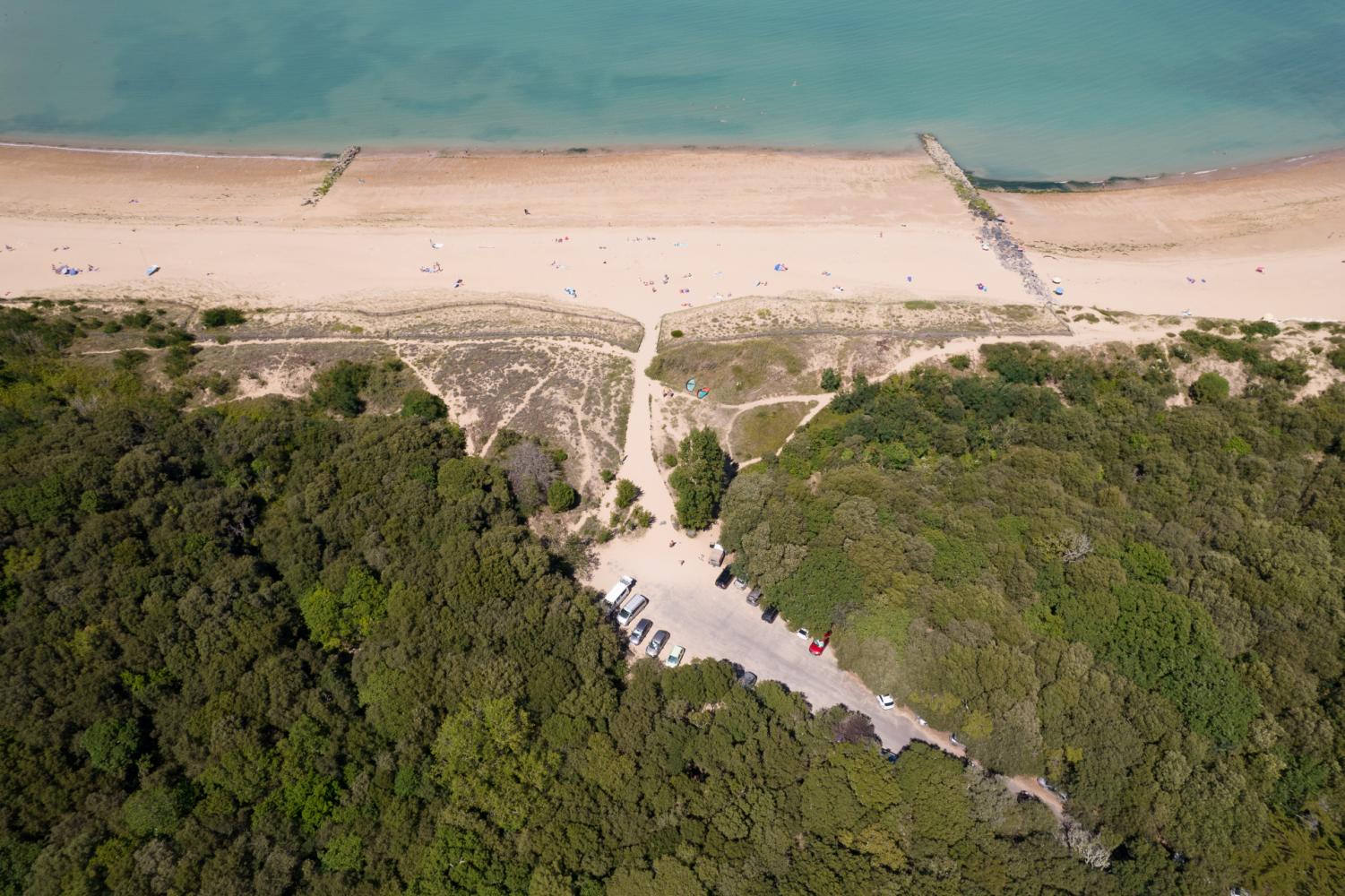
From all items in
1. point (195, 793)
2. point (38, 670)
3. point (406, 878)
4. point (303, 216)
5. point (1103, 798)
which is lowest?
point (1103, 798)

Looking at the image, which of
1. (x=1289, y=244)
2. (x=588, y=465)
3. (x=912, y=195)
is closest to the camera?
(x=588, y=465)

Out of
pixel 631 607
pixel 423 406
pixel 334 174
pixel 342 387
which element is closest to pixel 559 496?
pixel 631 607

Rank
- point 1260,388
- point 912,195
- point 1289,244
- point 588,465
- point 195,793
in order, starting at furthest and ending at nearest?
point 912,195
point 1289,244
point 1260,388
point 588,465
point 195,793

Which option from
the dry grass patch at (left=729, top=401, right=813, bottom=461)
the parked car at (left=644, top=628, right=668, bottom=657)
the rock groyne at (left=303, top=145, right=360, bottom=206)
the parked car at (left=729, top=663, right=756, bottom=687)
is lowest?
the parked car at (left=729, top=663, right=756, bottom=687)

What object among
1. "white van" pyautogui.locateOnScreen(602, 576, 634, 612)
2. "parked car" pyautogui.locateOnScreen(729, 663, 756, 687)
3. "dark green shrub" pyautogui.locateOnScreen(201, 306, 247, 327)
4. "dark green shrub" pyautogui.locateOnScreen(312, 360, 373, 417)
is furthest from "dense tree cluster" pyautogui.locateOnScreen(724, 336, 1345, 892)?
"dark green shrub" pyautogui.locateOnScreen(201, 306, 247, 327)

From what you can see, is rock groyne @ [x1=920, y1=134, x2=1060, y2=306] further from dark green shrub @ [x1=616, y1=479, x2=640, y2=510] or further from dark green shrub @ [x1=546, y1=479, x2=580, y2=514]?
dark green shrub @ [x1=546, y1=479, x2=580, y2=514]

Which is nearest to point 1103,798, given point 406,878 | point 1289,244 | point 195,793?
point 406,878

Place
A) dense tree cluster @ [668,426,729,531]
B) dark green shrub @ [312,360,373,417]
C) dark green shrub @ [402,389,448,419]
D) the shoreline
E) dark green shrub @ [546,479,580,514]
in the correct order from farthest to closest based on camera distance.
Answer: the shoreline < dark green shrub @ [312,360,373,417] < dark green shrub @ [402,389,448,419] < dark green shrub @ [546,479,580,514] < dense tree cluster @ [668,426,729,531]

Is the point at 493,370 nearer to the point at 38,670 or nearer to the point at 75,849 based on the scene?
the point at 38,670
